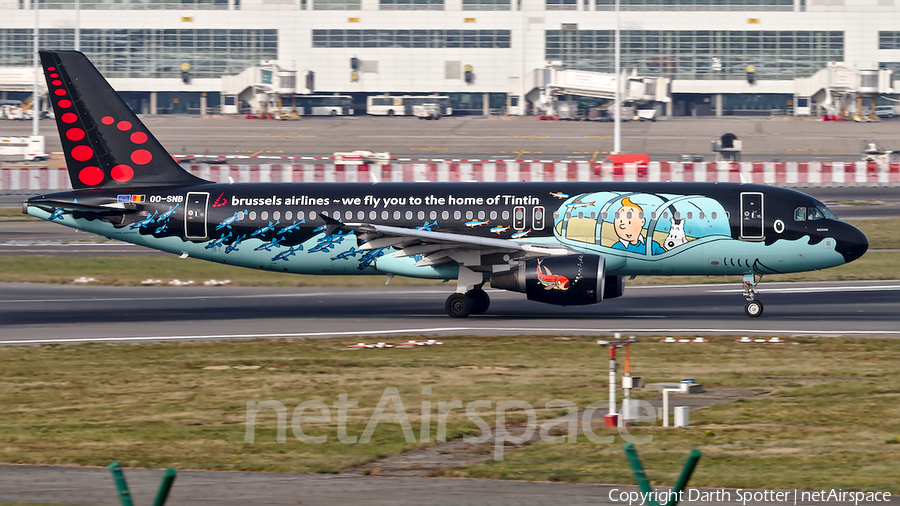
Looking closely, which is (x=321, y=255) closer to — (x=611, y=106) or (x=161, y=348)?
(x=161, y=348)

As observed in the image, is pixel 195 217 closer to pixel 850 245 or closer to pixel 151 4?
pixel 850 245

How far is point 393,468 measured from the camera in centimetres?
1698

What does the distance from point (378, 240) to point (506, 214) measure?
4.40 meters

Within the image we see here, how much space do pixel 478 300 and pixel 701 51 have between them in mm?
138061

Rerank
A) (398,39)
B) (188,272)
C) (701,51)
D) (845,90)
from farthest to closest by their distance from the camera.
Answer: (398,39)
(701,51)
(845,90)
(188,272)

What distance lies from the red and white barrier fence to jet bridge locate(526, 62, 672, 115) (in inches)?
2926

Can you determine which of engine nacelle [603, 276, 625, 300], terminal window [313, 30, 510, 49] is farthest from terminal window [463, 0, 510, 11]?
engine nacelle [603, 276, 625, 300]

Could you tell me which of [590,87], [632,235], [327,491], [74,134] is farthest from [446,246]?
[590,87]

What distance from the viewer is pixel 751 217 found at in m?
34.7

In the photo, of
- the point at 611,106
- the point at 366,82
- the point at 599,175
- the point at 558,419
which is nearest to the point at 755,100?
the point at 611,106

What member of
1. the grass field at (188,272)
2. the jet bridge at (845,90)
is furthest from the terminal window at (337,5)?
the grass field at (188,272)

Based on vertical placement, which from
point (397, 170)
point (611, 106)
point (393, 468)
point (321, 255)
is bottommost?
point (393, 468)

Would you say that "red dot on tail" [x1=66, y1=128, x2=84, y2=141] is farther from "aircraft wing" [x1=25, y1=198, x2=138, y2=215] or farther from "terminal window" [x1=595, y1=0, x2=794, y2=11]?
"terminal window" [x1=595, y1=0, x2=794, y2=11]

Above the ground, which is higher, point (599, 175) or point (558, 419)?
point (599, 175)
